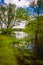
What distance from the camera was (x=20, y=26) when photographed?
5.57 feet

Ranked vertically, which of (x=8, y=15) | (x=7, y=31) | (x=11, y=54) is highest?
(x=8, y=15)

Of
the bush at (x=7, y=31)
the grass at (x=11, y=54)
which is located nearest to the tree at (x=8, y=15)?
the bush at (x=7, y=31)

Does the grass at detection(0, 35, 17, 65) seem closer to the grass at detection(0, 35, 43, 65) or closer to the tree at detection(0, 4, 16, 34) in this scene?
the grass at detection(0, 35, 43, 65)

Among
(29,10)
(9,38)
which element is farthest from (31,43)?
(29,10)

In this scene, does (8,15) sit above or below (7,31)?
above

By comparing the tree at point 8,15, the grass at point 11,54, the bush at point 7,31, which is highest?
the tree at point 8,15

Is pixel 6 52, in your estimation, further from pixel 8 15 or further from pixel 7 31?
pixel 8 15

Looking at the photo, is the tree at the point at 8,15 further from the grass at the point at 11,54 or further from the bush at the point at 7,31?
the grass at the point at 11,54

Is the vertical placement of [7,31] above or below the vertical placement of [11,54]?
above

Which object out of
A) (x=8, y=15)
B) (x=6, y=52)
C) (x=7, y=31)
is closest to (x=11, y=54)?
(x=6, y=52)

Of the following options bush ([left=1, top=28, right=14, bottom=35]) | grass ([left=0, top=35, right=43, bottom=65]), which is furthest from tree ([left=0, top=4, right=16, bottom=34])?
grass ([left=0, top=35, right=43, bottom=65])

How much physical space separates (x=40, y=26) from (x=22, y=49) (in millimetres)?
281

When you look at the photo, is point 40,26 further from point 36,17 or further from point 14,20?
point 14,20

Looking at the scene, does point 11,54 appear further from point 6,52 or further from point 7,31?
point 7,31
